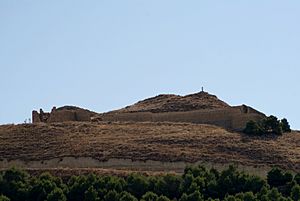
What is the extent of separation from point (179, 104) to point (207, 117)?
147 inches

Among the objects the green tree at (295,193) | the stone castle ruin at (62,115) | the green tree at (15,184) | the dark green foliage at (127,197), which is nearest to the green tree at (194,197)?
the dark green foliage at (127,197)

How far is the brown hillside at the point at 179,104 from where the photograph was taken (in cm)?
8606

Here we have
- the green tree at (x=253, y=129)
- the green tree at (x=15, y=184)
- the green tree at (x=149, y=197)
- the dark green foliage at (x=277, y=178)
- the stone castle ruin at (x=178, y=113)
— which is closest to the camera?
the green tree at (x=149, y=197)

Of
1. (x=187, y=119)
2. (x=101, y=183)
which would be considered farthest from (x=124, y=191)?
(x=187, y=119)

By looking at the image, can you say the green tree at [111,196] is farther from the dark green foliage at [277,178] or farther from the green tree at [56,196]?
the dark green foliage at [277,178]

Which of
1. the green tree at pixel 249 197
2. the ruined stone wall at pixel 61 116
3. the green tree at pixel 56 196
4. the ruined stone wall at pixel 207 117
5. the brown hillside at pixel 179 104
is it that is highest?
the brown hillside at pixel 179 104

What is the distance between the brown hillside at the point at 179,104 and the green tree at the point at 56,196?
1953cm

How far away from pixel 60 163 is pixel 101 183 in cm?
826

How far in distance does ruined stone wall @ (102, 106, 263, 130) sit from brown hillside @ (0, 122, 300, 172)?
1303mm


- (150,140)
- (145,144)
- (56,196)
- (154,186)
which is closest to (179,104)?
(150,140)

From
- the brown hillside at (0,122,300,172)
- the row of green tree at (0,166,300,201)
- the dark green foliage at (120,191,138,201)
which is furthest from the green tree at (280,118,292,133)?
the dark green foliage at (120,191,138,201)

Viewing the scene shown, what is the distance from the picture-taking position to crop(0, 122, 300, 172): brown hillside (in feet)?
248

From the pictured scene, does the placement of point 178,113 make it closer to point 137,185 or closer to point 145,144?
point 145,144

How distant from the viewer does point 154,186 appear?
68562mm
